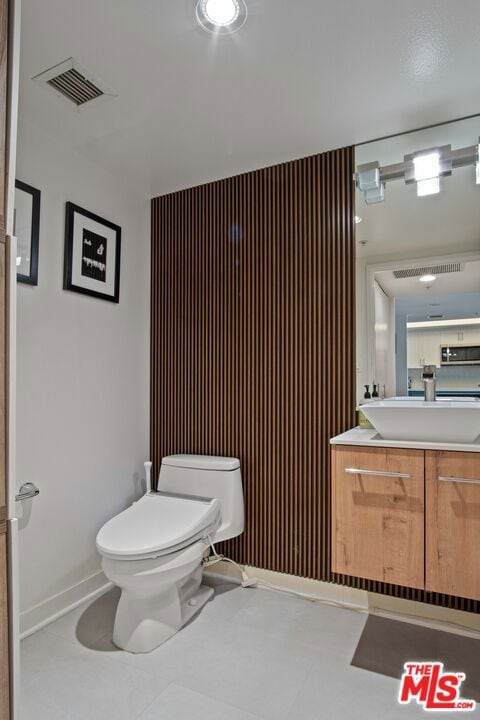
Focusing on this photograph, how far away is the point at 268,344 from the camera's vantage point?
2209mm

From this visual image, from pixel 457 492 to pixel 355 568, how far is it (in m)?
0.48

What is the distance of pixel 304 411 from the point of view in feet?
6.94

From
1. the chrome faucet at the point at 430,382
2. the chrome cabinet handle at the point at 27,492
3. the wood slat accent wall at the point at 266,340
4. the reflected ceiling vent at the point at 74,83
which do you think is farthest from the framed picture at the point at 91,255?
the chrome faucet at the point at 430,382

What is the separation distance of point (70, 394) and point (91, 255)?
719mm

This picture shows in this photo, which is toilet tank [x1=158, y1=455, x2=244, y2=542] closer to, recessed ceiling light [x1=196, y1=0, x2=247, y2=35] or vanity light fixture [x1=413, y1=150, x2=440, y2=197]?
vanity light fixture [x1=413, y1=150, x2=440, y2=197]

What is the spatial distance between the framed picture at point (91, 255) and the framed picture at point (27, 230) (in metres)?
0.18

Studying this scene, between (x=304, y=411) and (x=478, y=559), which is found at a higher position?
(x=304, y=411)

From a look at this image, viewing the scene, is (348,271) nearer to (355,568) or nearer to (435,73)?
(435,73)

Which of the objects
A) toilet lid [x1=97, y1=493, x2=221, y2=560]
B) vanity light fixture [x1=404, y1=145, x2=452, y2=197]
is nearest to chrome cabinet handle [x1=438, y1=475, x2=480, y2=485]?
toilet lid [x1=97, y1=493, x2=221, y2=560]

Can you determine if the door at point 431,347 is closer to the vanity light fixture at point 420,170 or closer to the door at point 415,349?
the door at point 415,349

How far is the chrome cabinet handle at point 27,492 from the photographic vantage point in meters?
1.71

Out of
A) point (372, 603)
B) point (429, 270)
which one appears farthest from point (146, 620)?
point (429, 270)

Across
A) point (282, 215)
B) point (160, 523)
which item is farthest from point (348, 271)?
point (160, 523)

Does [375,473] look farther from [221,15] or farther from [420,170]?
[221,15]
